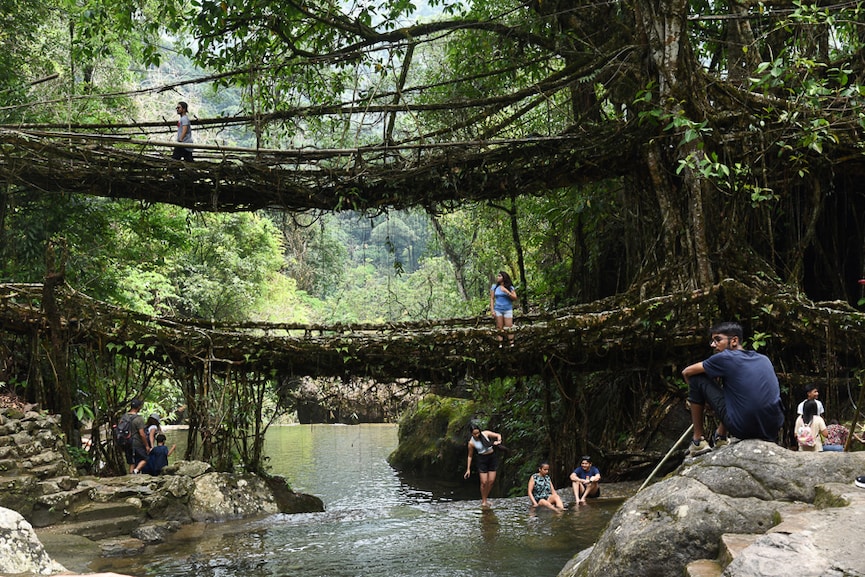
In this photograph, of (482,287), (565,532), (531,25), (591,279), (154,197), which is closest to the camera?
(565,532)

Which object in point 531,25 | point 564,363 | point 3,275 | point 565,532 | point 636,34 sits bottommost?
point 565,532

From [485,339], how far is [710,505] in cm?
588

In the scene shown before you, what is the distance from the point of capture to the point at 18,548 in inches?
139

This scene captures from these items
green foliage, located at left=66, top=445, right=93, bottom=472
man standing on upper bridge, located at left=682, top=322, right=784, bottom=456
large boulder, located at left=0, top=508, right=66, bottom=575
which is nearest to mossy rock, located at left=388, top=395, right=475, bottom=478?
green foliage, located at left=66, top=445, right=93, bottom=472

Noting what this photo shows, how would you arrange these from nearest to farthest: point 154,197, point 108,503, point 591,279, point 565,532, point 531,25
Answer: point 565,532, point 108,503, point 154,197, point 531,25, point 591,279

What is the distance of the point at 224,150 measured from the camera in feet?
32.5

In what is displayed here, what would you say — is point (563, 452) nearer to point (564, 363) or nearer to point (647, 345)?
point (564, 363)

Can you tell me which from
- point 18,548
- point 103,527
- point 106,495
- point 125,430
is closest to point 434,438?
point 125,430

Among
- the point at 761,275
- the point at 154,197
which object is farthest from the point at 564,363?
the point at 154,197

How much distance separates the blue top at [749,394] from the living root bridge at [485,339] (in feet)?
13.4

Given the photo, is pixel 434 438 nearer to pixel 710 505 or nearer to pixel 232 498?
pixel 232 498

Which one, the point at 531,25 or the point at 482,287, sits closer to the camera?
the point at 531,25

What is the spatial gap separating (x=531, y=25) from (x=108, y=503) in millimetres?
8873

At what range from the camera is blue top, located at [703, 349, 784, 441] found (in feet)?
17.1
